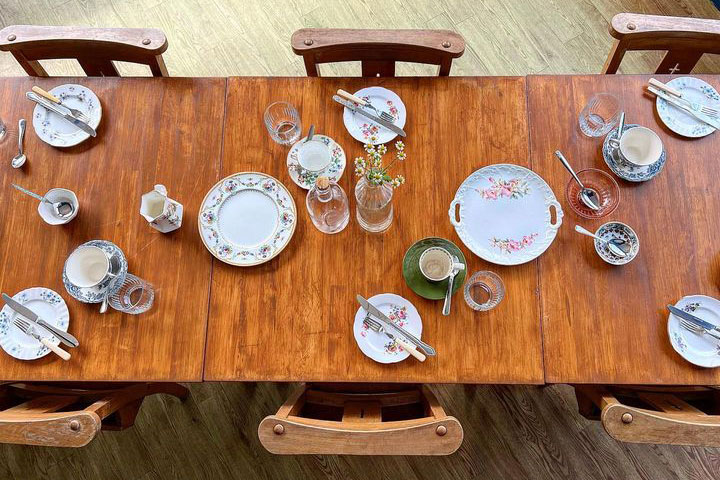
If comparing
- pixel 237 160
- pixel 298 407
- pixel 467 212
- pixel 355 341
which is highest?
pixel 237 160

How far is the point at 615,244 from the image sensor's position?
1.29 meters

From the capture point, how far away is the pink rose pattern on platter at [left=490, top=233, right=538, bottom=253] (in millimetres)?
1296

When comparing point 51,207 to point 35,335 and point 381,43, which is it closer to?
point 35,335

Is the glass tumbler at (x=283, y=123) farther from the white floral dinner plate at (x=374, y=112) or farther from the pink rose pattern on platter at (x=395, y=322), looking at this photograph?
the pink rose pattern on platter at (x=395, y=322)

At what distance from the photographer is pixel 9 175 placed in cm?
139

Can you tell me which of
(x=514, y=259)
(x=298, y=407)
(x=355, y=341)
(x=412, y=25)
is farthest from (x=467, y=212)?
(x=412, y=25)

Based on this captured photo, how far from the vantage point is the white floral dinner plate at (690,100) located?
1.36 m

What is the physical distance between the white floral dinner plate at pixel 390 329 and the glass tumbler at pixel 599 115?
0.68 m

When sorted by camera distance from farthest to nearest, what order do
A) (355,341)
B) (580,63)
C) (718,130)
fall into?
(580,63) < (718,130) < (355,341)

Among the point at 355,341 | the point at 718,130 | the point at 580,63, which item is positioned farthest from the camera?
the point at 580,63

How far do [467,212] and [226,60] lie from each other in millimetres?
1564

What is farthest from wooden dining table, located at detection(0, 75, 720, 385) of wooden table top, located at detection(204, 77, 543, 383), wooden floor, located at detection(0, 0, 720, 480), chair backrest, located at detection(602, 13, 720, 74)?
wooden floor, located at detection(0, 0, 720, 480)

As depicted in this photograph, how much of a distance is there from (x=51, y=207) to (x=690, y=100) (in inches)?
67.5

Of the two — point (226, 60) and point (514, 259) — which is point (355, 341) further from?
point (226, 60)
